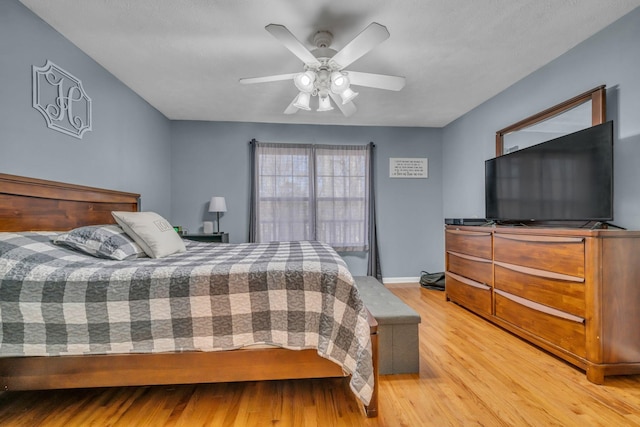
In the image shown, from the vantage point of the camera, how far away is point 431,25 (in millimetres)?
1985

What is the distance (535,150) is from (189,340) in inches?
115

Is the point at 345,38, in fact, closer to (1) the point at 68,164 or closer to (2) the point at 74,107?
(2) the point at 74,107

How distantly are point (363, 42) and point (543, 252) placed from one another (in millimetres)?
1891

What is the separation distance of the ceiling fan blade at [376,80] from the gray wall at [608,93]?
4.64ft

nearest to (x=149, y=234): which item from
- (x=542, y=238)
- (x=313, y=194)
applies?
(x=313, y=194)

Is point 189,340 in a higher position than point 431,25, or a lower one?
lower

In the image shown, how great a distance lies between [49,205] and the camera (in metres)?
1.95

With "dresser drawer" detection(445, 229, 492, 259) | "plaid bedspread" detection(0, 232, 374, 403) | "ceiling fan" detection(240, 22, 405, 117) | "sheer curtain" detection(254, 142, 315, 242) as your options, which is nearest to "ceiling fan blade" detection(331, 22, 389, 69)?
"ceiling fan" detection(240, 22, 405, 117)

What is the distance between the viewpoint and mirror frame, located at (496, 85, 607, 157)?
203 cm

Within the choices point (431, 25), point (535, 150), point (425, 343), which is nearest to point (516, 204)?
point (535, 150)

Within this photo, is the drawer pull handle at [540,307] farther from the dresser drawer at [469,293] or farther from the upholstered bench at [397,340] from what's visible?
the upholstered bench at [397,340]

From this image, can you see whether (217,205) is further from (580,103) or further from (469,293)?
(580,103)

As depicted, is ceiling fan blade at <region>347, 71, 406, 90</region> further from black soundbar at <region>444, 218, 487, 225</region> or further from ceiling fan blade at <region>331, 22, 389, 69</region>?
black soundbar at <region>444, 218, 487, 225</region>

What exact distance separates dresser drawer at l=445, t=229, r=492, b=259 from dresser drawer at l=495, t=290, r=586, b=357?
391mm
